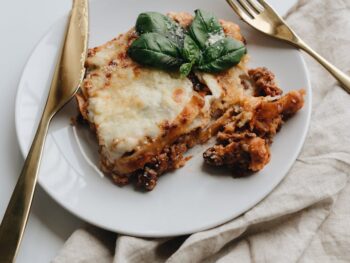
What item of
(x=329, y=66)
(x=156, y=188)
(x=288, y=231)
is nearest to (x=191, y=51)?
(x=156, y=188)

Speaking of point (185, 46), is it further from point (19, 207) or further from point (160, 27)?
point (19, 207)

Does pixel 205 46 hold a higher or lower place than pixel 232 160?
higher

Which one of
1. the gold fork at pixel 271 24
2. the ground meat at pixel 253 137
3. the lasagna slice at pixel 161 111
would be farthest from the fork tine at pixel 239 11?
the ground meat at pixel 253 137

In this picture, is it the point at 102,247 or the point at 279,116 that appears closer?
the point at 102,247

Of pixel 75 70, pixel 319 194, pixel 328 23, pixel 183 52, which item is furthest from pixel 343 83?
pixel 75 70

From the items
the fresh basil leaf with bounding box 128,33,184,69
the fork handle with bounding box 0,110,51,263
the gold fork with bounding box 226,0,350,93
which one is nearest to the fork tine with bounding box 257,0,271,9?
the gold fork with bounding box 226,0,350,93

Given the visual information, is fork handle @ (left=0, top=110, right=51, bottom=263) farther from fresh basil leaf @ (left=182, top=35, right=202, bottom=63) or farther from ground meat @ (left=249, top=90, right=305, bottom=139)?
ground meat @ (left=249, top=90, right=305, bottom=139)

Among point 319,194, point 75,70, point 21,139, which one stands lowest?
point 319,194

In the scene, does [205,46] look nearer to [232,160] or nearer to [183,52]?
[183,52]
